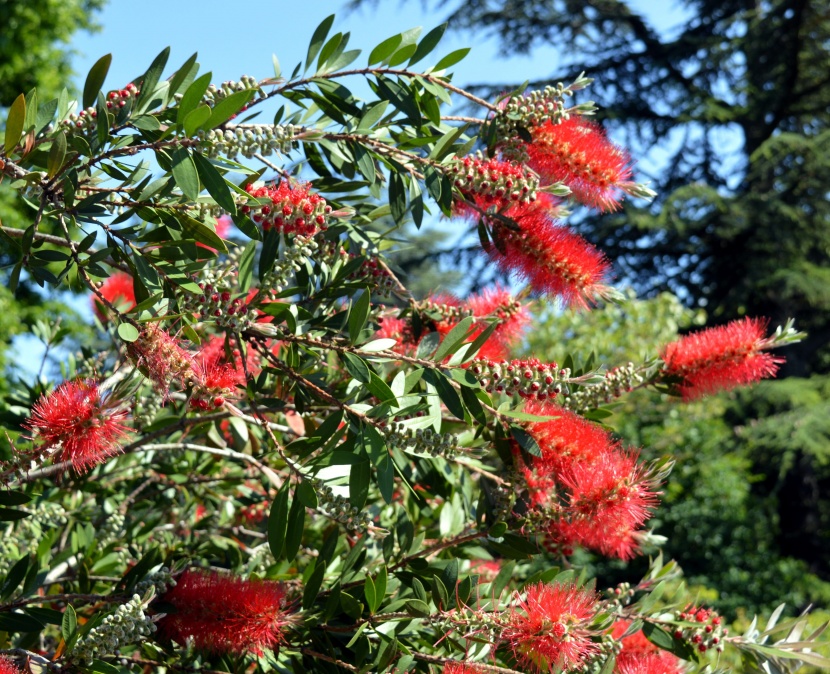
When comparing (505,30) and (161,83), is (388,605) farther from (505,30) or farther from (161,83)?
(505,30)

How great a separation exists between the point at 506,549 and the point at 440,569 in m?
0.11

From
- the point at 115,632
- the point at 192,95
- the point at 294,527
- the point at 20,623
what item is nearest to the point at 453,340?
the point at 294,527

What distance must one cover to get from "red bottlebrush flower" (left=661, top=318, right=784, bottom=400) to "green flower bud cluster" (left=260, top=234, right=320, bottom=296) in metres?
0.66

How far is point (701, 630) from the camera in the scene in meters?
1.26

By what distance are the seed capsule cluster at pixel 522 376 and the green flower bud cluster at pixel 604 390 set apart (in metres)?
0.03

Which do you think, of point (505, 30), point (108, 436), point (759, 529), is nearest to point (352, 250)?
point (108, 436)

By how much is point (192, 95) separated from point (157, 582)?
0.69 m

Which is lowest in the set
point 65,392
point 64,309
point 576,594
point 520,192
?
point 576,594

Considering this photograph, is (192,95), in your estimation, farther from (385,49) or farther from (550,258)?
(550,258)

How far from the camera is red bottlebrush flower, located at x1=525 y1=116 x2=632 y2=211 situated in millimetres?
1231

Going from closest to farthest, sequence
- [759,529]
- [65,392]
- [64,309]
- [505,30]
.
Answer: [65,392]
[759,529]
[64,309]
[505,30]

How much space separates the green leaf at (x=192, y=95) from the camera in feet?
3.28

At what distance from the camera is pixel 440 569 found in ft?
4.09

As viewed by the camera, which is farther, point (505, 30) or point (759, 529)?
point (505, 30)
